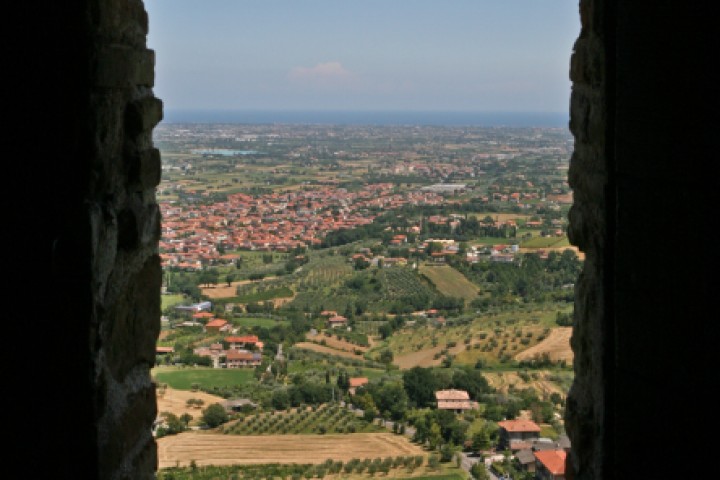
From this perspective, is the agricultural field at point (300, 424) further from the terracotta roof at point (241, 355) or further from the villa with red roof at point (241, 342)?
the villa with red roof at point (241, 342)

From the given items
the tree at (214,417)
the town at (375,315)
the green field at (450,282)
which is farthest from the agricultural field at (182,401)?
the green field at (450,282)

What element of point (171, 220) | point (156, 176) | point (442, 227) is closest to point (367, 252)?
point (442, 227)

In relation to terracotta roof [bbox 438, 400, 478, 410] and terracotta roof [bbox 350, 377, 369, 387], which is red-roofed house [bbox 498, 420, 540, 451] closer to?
terracotta roof [bbox 438, 400, 478, 410]

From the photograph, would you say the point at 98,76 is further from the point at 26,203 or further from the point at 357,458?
the point at 357,458

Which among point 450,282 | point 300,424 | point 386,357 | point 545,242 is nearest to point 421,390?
point 300,424

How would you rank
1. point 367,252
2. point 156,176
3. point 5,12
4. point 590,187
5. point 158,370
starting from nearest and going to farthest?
point 5,12 → point 590,187 → point 156,176 → point 158,370 → point 367,252

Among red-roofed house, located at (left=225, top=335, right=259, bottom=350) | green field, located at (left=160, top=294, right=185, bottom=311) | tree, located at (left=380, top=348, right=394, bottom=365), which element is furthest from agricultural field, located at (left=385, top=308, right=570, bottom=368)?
green field, located at (left=160, top=294, right=185, bottom=311)
